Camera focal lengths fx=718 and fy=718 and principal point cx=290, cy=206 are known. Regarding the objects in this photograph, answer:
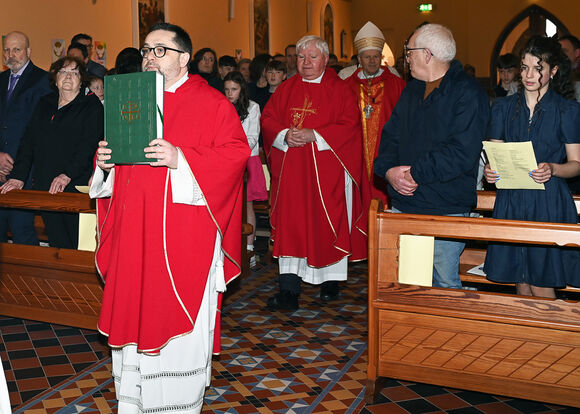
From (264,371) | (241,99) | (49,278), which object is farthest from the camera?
(241,99)

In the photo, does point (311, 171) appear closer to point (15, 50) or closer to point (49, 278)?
point (49, 278)

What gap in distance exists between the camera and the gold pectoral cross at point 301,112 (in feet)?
17.4

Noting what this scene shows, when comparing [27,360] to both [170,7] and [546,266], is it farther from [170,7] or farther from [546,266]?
[170,7]

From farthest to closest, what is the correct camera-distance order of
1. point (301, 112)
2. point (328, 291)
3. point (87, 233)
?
point (328, 291), point (301, 112), point (87, 233)

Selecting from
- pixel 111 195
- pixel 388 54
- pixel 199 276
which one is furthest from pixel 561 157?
pixel 388 54

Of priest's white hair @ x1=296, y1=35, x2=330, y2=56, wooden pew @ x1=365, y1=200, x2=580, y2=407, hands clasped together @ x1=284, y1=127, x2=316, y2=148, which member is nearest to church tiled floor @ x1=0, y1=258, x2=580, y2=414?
wooden pew @ x1=365, y1=200, x2=580, y2=407

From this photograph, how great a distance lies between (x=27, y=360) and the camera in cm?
432

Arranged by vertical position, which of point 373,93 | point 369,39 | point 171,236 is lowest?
point 171,236

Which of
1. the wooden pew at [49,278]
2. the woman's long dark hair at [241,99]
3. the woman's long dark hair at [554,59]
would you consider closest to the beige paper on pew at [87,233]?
the wooden pew at [49,278]

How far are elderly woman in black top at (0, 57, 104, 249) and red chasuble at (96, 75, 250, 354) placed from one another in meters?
1.78

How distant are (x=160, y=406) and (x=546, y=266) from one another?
2.07 metres

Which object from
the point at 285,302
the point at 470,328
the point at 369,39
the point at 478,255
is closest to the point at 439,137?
the point at 470,328

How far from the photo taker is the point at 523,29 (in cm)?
1862

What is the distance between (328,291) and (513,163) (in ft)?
7.50
